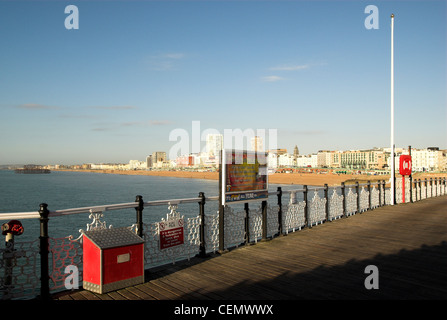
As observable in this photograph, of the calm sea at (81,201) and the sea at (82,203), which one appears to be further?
the calm sea at (81,201)

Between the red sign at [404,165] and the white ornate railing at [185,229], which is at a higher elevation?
the red sign at [404,165]

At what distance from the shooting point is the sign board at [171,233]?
267 inches

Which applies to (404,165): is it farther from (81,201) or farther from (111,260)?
(81,201)

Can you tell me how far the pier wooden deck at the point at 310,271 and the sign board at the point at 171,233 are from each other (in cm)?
45

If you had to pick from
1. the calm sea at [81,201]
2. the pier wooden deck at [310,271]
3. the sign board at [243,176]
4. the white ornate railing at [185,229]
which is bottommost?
the calm sea at [81,201]

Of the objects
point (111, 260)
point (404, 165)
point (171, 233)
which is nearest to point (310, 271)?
point (171, 233)

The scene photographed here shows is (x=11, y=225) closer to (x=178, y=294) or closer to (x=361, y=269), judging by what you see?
(x=178, y=294)

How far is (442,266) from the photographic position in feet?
22.4

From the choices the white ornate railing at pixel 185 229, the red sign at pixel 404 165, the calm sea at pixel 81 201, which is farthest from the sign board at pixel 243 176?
the calm sea at pixel 81 201

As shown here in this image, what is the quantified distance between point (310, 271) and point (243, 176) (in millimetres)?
2677

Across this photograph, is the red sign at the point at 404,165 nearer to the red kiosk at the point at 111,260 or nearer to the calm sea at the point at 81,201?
the red kiosk at the point at 111,260

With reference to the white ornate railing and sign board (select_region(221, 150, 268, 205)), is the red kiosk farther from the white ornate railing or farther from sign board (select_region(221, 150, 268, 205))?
sign board (select_region(221, 150, 268, 205))

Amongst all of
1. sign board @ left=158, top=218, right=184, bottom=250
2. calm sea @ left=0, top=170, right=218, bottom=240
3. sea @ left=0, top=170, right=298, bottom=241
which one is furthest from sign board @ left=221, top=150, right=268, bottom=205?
calm sea @ left=0, top=170, right=218, bottom=240

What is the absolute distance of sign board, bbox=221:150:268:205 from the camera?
768 cm
